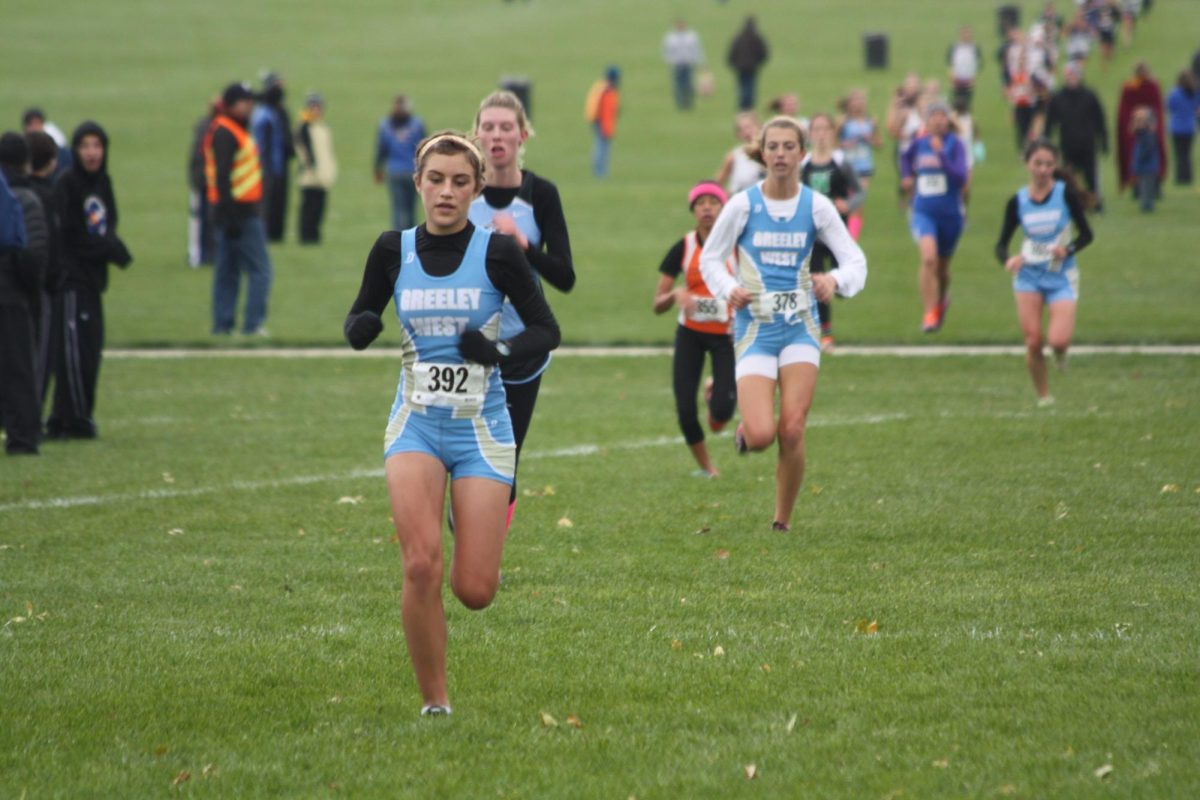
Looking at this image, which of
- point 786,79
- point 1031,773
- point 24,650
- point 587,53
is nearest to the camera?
point 1031,773

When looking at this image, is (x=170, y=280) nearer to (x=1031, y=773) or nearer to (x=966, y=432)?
(x=966, y=432)

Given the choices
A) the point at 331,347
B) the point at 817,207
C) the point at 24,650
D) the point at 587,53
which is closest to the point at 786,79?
the point at 587,53

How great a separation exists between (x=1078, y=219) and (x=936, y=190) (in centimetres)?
486

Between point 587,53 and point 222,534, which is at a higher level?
point 587,53

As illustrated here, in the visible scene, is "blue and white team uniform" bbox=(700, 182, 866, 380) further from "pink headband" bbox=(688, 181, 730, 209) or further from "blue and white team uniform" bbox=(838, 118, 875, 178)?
"blue and white team uniform" bbox=(838, 118, 875, 178)

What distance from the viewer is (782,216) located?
9258mm

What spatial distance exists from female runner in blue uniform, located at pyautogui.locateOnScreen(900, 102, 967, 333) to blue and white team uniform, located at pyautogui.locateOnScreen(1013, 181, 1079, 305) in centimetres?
429

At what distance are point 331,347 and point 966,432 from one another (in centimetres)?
871

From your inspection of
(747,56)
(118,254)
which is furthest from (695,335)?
(747,56)

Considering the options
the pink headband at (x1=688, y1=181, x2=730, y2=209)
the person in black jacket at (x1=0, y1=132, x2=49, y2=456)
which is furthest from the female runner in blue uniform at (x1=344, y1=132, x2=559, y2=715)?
the person in black jacket at (x1=0, y1=132, x2=49, y2=456)

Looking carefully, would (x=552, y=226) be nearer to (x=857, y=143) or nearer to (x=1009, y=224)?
(x=1009, y=224)

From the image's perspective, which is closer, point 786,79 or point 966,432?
point 966,432

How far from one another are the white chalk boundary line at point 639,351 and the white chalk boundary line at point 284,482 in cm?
426

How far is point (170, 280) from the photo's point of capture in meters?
24.5
